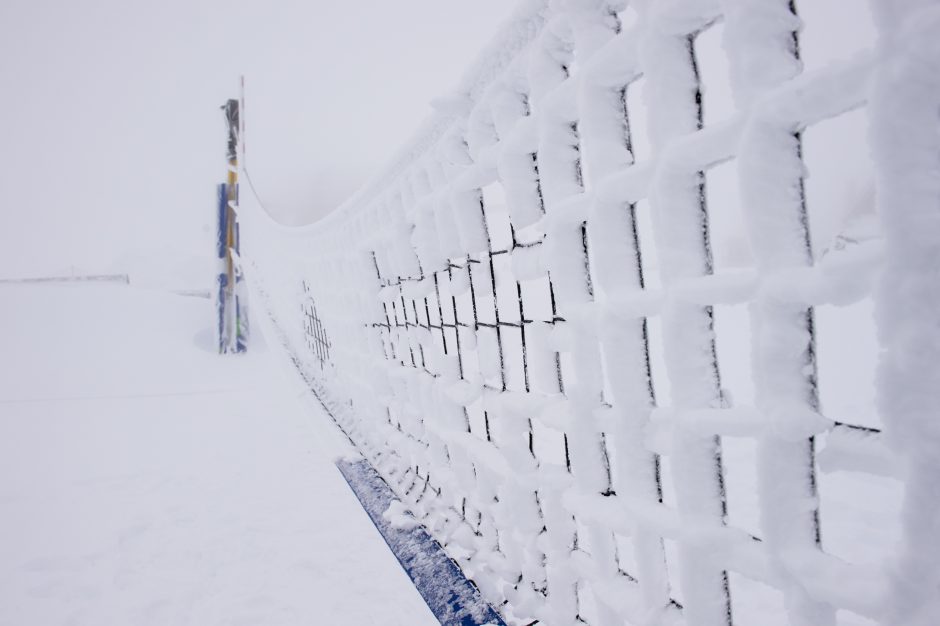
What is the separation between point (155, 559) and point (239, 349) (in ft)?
21.3

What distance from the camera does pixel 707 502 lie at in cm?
66

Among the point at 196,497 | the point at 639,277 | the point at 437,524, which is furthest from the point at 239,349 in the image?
the point at 639,277

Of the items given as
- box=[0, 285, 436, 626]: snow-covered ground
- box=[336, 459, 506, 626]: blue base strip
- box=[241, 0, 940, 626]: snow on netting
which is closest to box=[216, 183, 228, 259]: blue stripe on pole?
box=[0, 285, 436, 626]: snow-covered ground

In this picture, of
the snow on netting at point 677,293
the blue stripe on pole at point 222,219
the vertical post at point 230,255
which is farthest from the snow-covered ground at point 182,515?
the blue stripe on pole at point 222,219

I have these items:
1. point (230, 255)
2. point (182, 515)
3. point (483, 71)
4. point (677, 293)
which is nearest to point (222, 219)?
point (230, 255)

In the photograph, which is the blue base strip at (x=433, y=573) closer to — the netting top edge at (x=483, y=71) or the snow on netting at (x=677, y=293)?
the snow on netting at (x=677, y=293)

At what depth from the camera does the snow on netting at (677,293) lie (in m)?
0.41

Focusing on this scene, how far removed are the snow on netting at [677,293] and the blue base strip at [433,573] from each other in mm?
59

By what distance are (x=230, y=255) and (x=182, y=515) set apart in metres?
5.87

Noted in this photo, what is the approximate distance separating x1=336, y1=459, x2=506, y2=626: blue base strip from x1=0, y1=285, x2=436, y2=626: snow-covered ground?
238 millimetres

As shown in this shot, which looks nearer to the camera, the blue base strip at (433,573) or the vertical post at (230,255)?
the blue base strip at (433,573)

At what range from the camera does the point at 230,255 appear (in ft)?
25.1

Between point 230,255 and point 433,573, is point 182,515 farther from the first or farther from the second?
point 230,255

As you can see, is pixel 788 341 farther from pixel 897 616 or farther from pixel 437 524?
pixel 437 524
